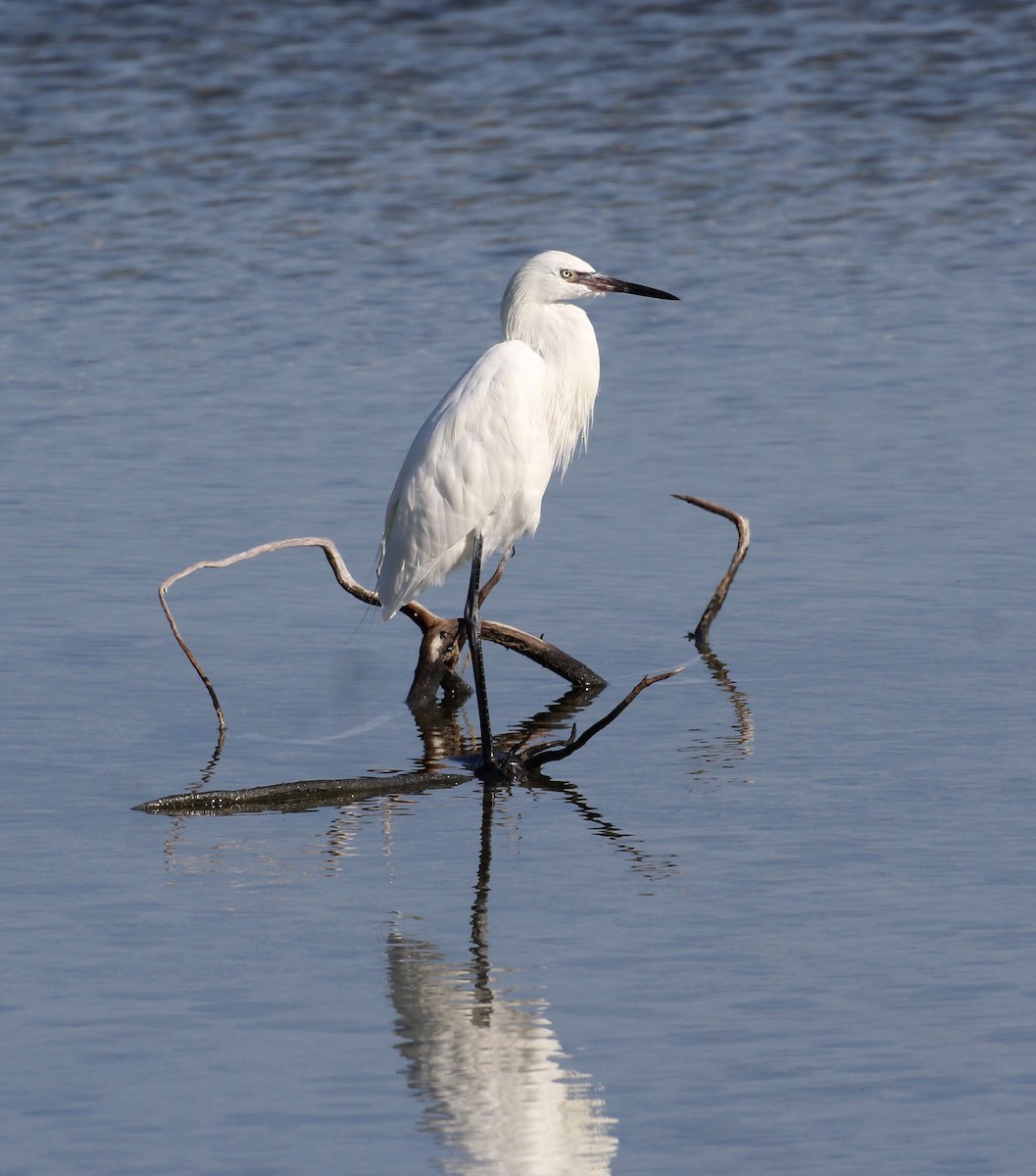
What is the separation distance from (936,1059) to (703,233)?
12.2 m

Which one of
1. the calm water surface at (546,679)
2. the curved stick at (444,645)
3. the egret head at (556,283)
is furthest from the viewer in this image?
the curved stick at (444,645)

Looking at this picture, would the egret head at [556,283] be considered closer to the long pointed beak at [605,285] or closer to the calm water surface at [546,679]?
the long pointed beak at [605,285]

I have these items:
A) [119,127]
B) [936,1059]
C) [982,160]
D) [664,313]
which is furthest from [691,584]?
[119,127]

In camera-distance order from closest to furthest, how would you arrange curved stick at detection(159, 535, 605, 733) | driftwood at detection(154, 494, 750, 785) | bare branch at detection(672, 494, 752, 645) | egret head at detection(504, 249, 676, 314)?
driftwood at detection(154, 494, 750, 785) → egret head at detection(504, 249, 676, 314) → curved stick at detection(159, 535, 605, 733) → bare branch at detection(672, 494, 752, 645)

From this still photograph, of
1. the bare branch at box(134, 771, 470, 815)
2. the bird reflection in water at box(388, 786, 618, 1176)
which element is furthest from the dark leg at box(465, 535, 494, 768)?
the bird reflection in water at box(388, 786, 618, 1176)

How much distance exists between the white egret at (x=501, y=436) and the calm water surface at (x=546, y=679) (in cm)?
62

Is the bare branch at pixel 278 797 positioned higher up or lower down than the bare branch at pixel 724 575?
higher up

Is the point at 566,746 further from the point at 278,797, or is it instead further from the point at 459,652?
the point at 459,652

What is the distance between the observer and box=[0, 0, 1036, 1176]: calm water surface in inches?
186

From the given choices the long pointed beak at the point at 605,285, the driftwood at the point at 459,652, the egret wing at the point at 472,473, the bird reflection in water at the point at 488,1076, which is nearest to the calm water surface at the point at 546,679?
the bird reflection in water at the point at 488,1076

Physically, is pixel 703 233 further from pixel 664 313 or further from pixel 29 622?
pixel 29 622

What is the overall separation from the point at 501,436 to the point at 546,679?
109cm

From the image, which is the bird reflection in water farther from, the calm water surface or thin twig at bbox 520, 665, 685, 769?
thin twig at bbox 520, 665, 685, 769

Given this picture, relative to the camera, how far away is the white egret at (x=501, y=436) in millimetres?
7570
